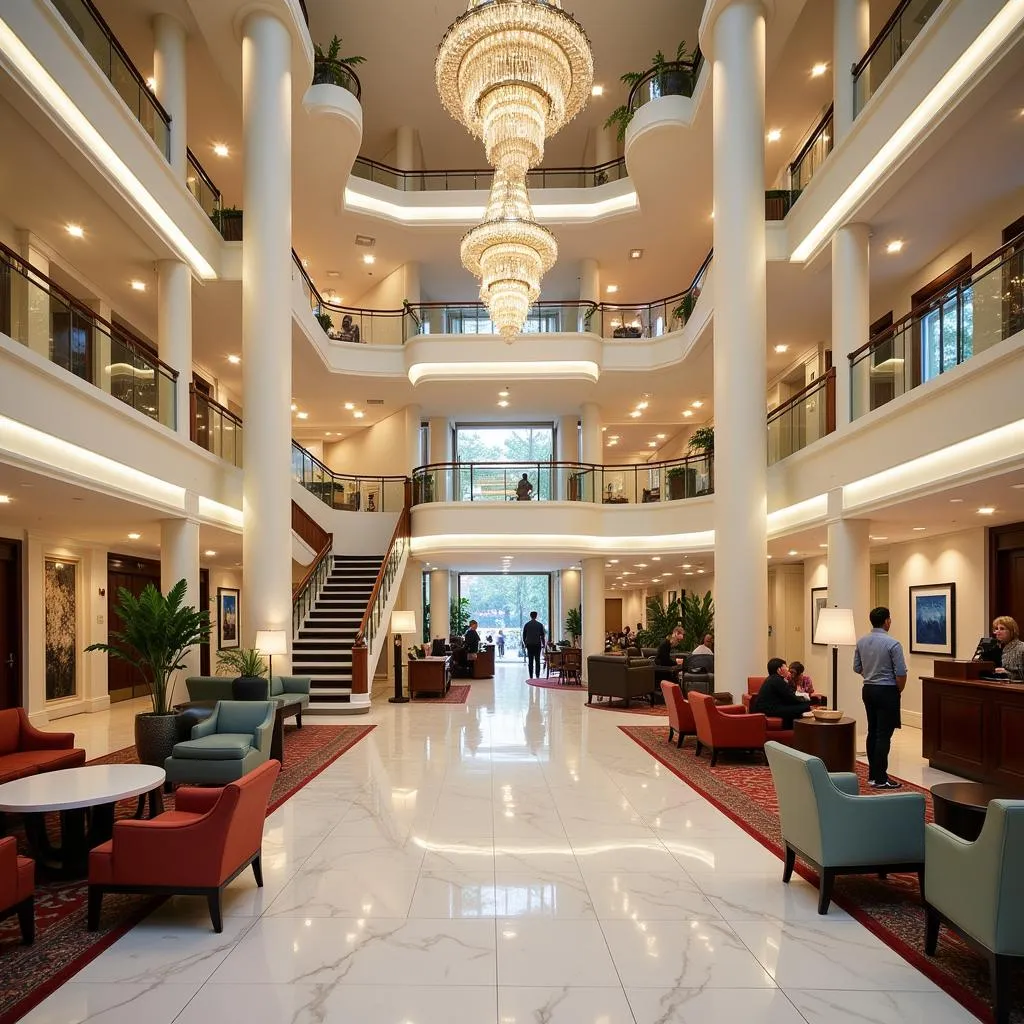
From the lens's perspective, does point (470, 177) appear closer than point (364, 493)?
Yes

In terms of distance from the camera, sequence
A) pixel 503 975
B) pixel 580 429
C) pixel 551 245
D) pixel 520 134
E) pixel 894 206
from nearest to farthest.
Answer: pixel 503 975 → pixel 520 134 → pixel 894 206 → pixel 551 245 → pixel 580 429

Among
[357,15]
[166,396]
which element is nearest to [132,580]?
[166,396]

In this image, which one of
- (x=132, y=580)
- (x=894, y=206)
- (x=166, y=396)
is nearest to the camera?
(x=894, y=206)

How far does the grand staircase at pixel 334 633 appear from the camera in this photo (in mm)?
13289

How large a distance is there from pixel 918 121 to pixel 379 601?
1168 centimetres

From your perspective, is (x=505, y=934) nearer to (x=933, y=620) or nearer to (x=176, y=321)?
(x=933, y=620)

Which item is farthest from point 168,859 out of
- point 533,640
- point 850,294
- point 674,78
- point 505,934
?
point 533,640

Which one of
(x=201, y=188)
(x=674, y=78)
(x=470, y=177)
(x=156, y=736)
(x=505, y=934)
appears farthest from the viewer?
(x=470, y=177)

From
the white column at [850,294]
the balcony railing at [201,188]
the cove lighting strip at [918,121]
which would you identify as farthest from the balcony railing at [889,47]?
the balcony railing at [201,188]

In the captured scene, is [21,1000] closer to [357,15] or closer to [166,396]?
[166,396]

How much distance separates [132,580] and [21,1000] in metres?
13.6

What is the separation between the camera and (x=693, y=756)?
31.2 ft

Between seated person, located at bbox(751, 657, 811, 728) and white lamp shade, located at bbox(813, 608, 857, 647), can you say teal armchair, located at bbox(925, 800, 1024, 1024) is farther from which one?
seated person, located at bbox(751, 657, 811, 728)

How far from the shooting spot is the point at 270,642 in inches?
412
